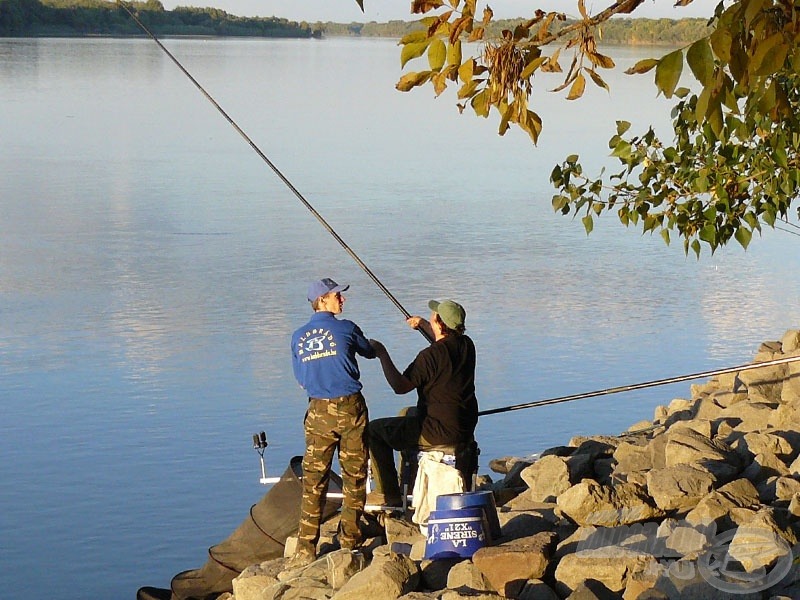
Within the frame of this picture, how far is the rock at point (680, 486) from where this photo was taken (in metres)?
5.93

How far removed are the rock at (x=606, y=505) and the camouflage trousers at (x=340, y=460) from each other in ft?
3.27

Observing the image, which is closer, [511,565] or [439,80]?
[439,80]

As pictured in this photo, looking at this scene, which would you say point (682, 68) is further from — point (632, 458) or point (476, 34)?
point (632, 458)

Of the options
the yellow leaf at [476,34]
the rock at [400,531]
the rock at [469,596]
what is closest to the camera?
the yellow leaf at [476,34]

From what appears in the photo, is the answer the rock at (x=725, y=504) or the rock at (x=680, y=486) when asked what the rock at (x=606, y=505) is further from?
the rock at (x=725, y=504)

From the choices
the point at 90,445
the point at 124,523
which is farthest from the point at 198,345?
the point at 124,523

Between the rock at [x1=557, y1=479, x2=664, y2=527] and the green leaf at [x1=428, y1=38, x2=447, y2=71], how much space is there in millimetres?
2829

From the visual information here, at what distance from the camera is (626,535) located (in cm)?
573

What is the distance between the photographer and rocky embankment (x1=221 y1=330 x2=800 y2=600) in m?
5.13

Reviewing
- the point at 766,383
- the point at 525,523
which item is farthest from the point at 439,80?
the point at 766,383

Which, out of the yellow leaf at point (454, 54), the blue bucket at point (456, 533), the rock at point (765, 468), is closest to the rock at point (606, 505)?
the blue bucket at point (456, 533)

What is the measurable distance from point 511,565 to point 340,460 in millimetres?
1410

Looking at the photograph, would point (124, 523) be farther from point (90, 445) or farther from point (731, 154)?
point (731, 154)

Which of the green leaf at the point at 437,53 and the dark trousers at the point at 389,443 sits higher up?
the green leaf at the point at 437,53
